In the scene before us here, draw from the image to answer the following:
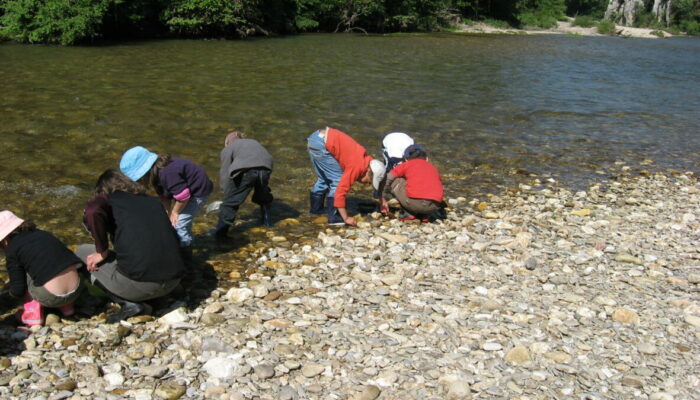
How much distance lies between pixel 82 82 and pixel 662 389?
1718 cm

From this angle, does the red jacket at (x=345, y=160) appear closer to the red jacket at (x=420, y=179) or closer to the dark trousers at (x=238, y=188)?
the red jacket at (x=420, y=179)

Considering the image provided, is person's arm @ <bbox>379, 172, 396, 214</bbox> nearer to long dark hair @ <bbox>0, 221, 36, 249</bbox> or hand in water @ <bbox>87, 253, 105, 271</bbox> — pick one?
hand in water @ <bbox>87, 253, 105, 271</bbox>

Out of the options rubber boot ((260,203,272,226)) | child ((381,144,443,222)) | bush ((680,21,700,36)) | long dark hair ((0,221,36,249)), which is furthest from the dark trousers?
bush ((680,21,700,36))

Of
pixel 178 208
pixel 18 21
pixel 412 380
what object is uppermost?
pixel 18 21

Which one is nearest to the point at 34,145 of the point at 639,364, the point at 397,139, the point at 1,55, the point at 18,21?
the point at 397,139

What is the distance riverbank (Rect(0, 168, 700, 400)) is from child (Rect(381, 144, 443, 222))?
19.6 inches

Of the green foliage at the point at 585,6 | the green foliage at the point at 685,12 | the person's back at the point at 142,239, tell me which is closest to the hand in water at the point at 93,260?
the person's back at the point at 142,239

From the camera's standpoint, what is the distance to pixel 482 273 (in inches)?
240

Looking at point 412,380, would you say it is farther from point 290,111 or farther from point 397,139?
point 290,111

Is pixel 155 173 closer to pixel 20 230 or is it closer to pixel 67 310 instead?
pixel 20 230

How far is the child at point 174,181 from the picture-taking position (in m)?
5.48

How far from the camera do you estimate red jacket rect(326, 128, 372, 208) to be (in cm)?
723

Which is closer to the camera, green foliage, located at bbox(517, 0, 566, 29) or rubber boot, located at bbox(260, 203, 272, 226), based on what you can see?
rubber boot, located at bbox(260, 203, 272, 226)

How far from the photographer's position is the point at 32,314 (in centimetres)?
487
